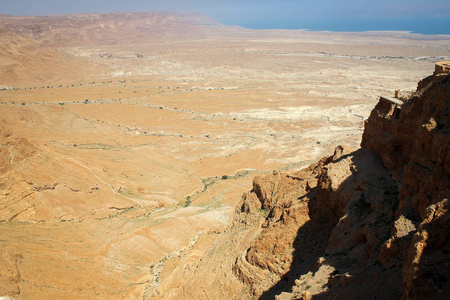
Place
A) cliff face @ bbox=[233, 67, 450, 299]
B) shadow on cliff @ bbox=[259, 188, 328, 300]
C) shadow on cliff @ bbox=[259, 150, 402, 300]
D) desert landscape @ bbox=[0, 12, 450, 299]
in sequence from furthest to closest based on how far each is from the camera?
desert landscape @ bbox=[0, 12, 450, 299] → shadow on cliff @ bbox=[259, 188, 328, 300] → shadow on cliff @ bbox=[259, 150, 402, 300] → cliff face @ bbox=[233, 67, 450, 299]

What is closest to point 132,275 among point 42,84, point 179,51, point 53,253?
point 53,253

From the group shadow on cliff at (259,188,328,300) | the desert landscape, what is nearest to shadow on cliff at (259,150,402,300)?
shadow on cliff at (259,188,328,300)

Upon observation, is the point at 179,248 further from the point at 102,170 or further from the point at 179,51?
the point at 179,51

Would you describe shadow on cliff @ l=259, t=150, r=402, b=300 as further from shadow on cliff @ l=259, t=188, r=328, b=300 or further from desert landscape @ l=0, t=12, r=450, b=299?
desert landscape @ l=0, t=12, r=450, b=299

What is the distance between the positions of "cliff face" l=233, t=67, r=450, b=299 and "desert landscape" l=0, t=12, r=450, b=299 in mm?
112

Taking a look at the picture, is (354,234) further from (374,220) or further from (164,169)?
(164,169)

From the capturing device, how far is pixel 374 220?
9930 mm

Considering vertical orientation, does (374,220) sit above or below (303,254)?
above

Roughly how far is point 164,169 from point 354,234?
2392 cm

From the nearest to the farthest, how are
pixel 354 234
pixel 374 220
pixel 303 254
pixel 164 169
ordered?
pixel 374 220 < pixel 354 234 < pixel 303 254 < pixel 164 169

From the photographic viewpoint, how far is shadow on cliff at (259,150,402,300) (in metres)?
7.99

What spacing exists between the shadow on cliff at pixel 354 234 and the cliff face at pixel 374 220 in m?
0.03

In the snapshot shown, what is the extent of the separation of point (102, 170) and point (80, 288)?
13.4 meters

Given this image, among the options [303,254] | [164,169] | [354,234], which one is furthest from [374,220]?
[164,169]
